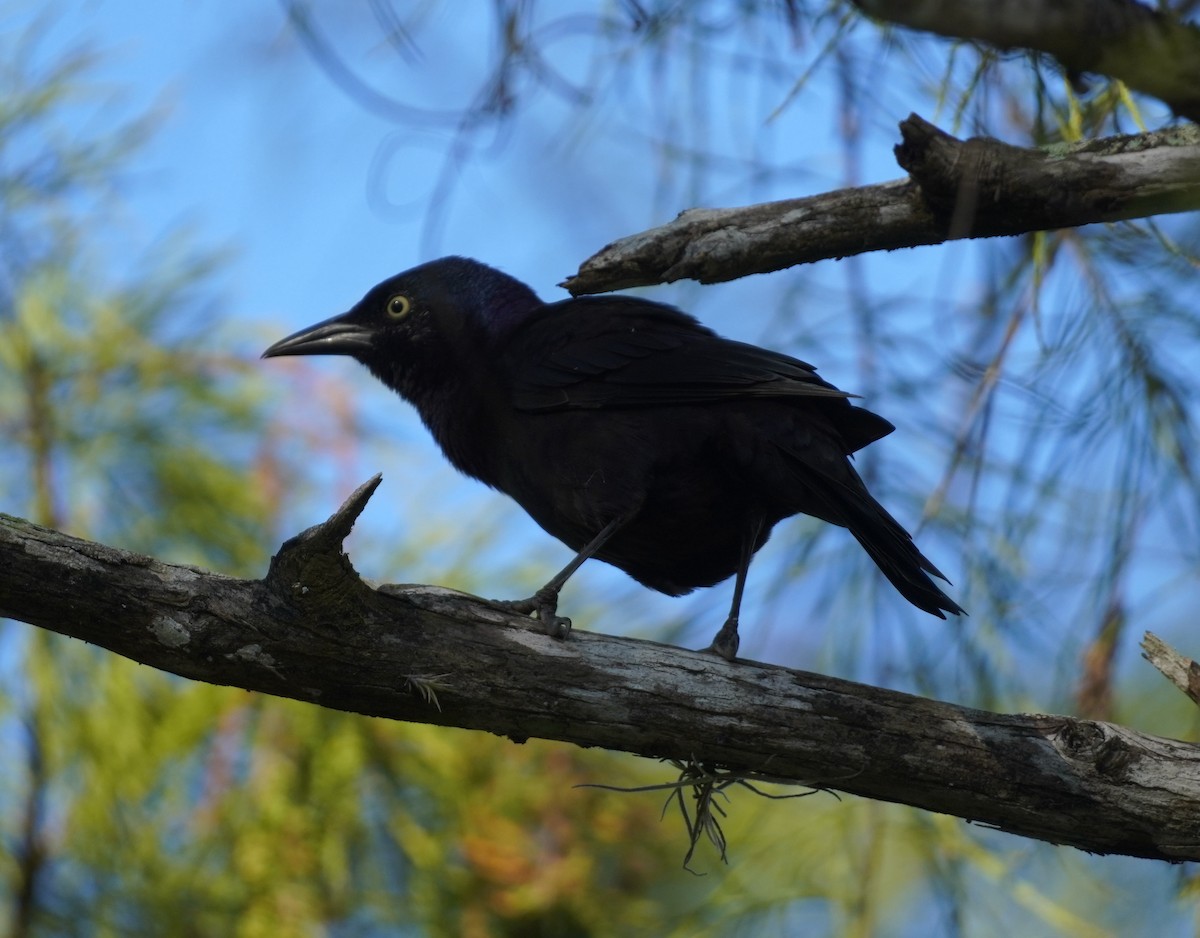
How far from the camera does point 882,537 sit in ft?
10.6

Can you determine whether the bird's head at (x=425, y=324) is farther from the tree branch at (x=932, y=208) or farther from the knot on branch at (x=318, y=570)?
the knot on branch at (x=318, y=570)

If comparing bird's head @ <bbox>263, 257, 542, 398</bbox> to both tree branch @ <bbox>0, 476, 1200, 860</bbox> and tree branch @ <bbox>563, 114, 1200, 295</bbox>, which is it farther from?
tree branch @ <bbox>0, 476, 1200, 860</bbox>

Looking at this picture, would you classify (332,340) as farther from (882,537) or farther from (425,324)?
(882,537)

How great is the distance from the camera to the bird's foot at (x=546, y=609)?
2.93 metres

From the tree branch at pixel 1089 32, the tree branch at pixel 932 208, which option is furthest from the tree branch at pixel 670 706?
the tree branch at pixel 1089 32

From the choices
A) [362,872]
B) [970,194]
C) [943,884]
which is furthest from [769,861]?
[970,194]

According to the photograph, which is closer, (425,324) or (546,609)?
(546,609)

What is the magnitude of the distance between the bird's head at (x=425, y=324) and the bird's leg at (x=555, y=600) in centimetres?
78

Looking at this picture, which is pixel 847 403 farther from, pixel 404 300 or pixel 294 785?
pixel 294 785

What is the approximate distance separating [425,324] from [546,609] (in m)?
1.51

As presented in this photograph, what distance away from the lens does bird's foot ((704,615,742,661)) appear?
3.23 m

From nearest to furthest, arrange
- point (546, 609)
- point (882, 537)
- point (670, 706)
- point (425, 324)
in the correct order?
point (670, 706)
point (546, 609)
point (882, 537)
point (425, 324)

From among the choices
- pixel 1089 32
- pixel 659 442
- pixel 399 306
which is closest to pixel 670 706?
pixel 659 442

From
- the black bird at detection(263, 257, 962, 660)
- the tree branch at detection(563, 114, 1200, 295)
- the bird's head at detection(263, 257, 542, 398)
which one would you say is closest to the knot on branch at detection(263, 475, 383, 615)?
the black bird at detection(263, 257, 962, 660)
